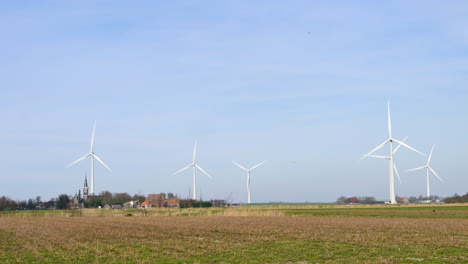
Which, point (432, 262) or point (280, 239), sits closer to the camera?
point (432, 262)

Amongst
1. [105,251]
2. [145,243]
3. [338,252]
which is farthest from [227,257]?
[145,243]

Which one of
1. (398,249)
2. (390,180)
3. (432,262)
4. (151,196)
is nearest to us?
(432,262)

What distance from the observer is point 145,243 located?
3164 centimetres

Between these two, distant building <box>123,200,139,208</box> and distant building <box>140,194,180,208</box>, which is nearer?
distant building <box>140,194,180,208</box>

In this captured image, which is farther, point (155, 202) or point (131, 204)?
point (155, 202)

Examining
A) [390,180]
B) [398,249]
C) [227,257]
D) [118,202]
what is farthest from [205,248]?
[118,202]

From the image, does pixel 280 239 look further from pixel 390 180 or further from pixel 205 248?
pixel 390 180

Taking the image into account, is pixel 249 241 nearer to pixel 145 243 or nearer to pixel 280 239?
pixel 280 239

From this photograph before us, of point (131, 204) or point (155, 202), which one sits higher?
point (155, 202)

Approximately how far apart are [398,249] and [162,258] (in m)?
10.7

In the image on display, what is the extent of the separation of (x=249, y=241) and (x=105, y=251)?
8493 mm

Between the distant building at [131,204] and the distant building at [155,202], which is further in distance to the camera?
the distant building at [131,204]

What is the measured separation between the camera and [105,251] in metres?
27.4

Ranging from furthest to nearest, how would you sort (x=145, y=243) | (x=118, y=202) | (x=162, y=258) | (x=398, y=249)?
(x=118, y=202) < (x=145, y=243) < (x=398, y=249) < (x=162, y=258)
